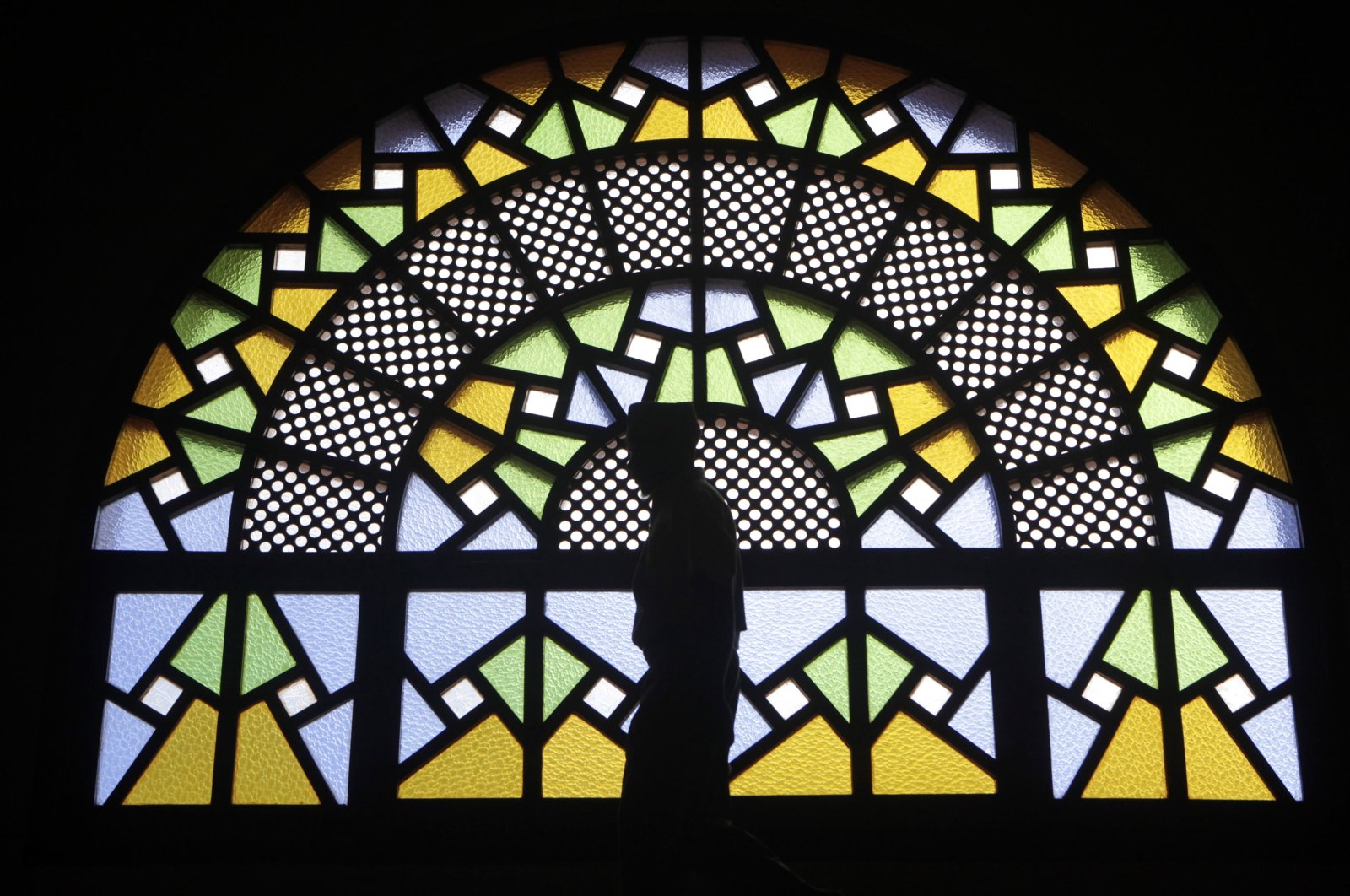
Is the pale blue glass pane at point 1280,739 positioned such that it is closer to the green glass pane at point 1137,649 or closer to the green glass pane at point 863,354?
the green glass pane at point 1137,649

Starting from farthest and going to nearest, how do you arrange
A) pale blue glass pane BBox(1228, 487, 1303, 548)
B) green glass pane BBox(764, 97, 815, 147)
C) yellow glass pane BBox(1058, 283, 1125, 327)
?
green glass pane BBox(764, 97, 815, 147) → yellow glass pane BBox(1058, 283, 1125, 327) → pale blue glass pane BBox(1228, 487, 1303, 548)

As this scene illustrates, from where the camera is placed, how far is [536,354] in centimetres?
495

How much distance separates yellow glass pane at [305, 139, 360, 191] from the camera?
5.14 meters

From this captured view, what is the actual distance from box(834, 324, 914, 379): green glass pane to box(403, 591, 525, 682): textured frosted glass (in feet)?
4.11

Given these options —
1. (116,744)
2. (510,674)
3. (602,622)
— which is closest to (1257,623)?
(602,622)

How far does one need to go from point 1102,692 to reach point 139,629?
9.48 feet

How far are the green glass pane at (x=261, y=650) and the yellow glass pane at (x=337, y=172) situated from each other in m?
1.40

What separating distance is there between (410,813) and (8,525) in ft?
4.94

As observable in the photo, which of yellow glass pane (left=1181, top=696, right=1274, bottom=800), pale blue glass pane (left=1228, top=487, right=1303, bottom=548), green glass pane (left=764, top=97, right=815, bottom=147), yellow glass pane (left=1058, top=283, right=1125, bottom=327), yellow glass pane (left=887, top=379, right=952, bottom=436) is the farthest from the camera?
green glass pane (left=764, top=97, right=815, bottom=147)

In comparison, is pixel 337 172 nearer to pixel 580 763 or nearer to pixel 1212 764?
pixel 580 763

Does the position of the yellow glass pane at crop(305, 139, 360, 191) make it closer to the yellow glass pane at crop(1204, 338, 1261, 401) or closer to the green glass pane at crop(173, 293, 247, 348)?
the green glass pane at crop(173, 293, 247, 348)

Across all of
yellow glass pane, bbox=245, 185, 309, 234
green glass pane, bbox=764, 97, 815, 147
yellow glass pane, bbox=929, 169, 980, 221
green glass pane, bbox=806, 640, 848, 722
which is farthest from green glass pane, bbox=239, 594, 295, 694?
yellow glass pane, bbox=929, 169, 980, 221

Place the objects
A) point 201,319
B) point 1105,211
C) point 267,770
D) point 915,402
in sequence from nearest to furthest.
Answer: point 267,770, point 915,402, point 201,319, point 1105,211

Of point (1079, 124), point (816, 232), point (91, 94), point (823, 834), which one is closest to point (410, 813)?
point (823, 834)
